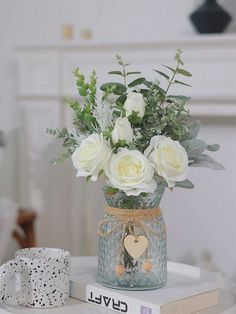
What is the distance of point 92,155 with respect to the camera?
1273mm

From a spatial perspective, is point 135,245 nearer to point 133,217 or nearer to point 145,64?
point 133,217

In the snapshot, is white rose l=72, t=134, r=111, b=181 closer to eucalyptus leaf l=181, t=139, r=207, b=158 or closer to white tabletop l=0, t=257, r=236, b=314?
eucalyptus leaf l=181, t=139, r=207, b=158

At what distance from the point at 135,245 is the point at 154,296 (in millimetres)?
109

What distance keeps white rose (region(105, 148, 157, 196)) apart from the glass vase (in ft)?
0.23

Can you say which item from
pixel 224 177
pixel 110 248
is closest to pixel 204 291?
pixel 110 248

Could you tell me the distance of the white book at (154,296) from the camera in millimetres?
1267

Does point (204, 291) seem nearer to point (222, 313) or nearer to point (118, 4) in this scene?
point (222, 313)

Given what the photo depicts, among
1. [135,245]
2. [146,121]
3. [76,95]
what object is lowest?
[135,245]

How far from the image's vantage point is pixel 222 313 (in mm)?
1353

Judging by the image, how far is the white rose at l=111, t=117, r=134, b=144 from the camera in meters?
1.28

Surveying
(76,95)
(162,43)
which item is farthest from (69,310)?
(76,95)

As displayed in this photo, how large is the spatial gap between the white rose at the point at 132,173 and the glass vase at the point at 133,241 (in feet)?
0.23

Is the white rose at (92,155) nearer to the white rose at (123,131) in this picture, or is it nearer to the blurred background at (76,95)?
the white rose at (123,131)

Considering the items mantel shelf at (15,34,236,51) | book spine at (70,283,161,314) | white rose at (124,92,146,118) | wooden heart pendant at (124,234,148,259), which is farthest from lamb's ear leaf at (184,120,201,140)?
mantel shelf at (15,34,236,51)
